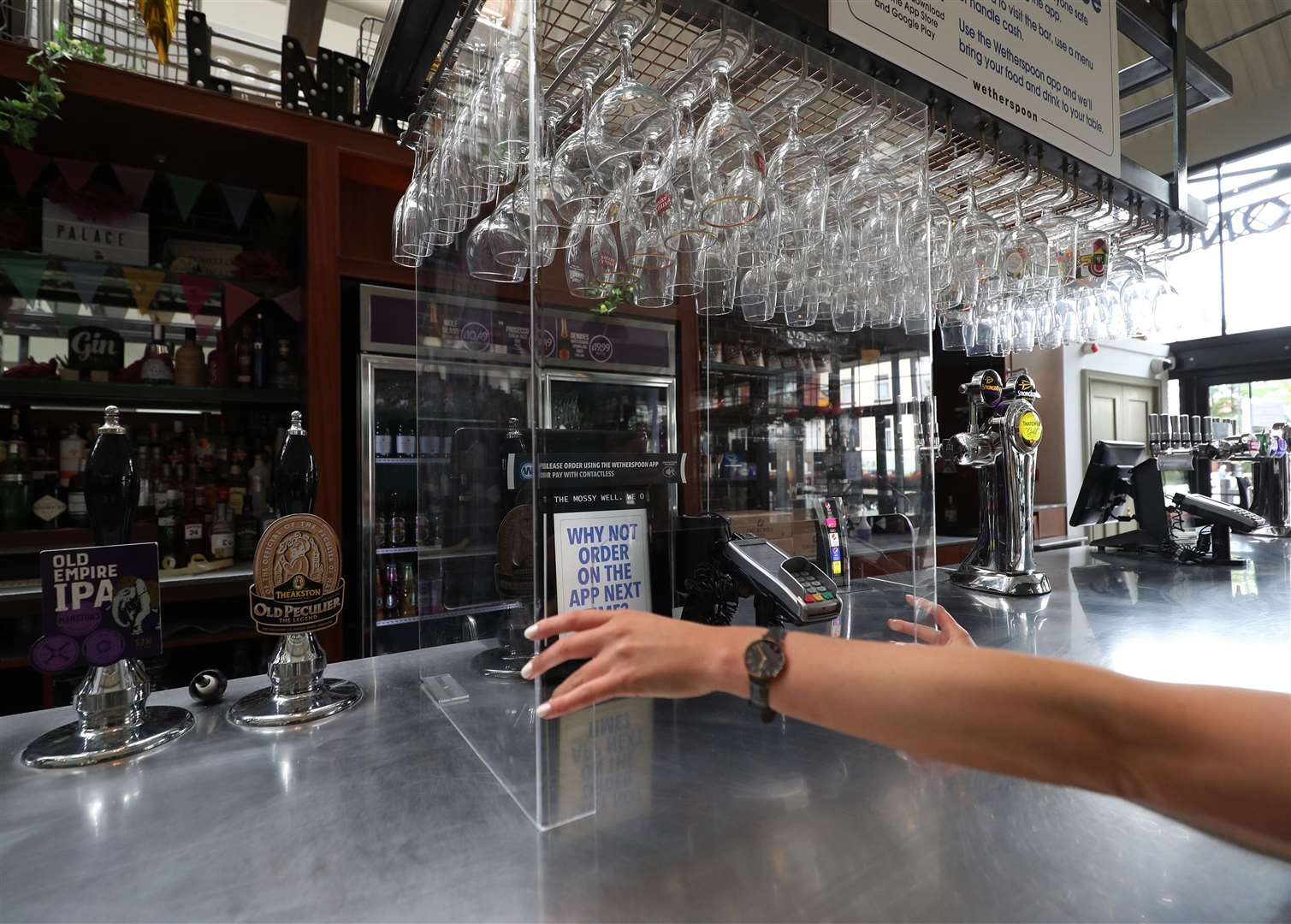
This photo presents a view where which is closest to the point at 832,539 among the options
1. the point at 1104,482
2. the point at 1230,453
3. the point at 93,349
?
the point at 1104,482

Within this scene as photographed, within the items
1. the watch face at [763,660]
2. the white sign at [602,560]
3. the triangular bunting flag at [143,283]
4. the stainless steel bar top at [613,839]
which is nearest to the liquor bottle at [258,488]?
the triangular bunting flag at [143,283]

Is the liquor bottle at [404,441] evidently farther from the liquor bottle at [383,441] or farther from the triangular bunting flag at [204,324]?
the triangular bunting flag at [204,324]

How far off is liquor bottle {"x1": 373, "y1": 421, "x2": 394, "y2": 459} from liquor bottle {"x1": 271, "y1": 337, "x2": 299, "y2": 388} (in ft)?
1.41

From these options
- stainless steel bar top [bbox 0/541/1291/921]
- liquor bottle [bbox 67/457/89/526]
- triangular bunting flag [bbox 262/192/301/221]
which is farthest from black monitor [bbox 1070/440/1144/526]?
liquor bottle [bbox 67/457/89/526]

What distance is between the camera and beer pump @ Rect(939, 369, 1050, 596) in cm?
182

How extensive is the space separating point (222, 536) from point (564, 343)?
2.40m

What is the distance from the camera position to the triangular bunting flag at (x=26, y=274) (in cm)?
241

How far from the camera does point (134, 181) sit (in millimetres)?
2646

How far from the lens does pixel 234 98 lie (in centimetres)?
237

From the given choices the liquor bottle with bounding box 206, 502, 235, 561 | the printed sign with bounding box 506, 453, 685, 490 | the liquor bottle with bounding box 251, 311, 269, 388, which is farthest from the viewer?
the liquor bottle with bounding box 251, 311, 269, 388

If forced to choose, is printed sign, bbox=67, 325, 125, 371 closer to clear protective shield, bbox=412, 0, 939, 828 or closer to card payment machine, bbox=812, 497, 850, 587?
clear protective shield, bbox=412, 0, 939, 828

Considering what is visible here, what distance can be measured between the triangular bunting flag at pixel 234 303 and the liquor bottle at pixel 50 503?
848 millimetres

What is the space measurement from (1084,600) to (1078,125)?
3.91 feet

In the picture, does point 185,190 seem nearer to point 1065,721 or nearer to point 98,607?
point 98,607
